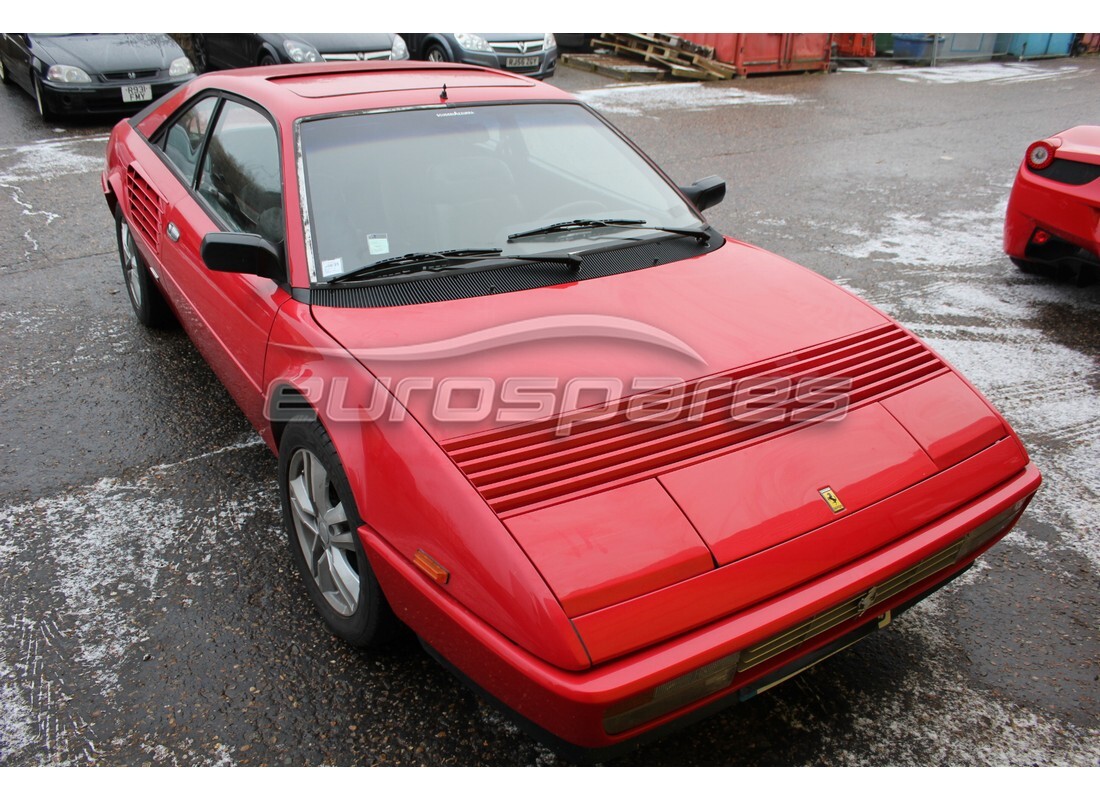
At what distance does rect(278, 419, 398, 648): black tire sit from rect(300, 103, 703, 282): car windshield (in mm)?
546

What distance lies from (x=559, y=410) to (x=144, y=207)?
274 cm

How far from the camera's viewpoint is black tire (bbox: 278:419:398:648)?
2238 millimetres

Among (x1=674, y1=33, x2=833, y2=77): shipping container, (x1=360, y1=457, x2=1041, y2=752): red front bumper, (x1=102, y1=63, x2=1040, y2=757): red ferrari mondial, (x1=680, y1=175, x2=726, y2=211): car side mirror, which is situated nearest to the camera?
(x1=360, y1=457, x2=1041, y2=752): red front bumper

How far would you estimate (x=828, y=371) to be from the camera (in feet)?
7.93

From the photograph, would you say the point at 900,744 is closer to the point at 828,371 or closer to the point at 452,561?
the point at 828,371

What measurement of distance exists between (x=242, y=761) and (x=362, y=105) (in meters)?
2.13

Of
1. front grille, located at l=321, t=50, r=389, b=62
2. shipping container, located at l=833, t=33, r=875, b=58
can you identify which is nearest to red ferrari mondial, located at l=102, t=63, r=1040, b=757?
front grille, located at l=321, t=50, r=389, b=62

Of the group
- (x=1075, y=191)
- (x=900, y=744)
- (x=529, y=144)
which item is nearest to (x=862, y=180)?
(x=1075, y=191)

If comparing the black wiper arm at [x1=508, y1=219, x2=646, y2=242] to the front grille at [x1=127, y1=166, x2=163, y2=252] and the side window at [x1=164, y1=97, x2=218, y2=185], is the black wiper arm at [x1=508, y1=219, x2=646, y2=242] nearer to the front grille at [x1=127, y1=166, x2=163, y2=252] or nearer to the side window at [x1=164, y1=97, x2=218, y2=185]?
the side window at [x1=164, y1=97, x2=218, y2=185]

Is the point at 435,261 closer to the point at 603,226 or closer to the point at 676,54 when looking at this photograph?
the point at 603,226

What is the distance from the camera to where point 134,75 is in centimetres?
905

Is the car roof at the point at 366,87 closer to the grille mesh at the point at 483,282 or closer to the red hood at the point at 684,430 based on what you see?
the grille mesh at the point at 483,282

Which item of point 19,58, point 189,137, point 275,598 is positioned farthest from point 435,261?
point 19,58

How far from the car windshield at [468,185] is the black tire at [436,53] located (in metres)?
8.95
